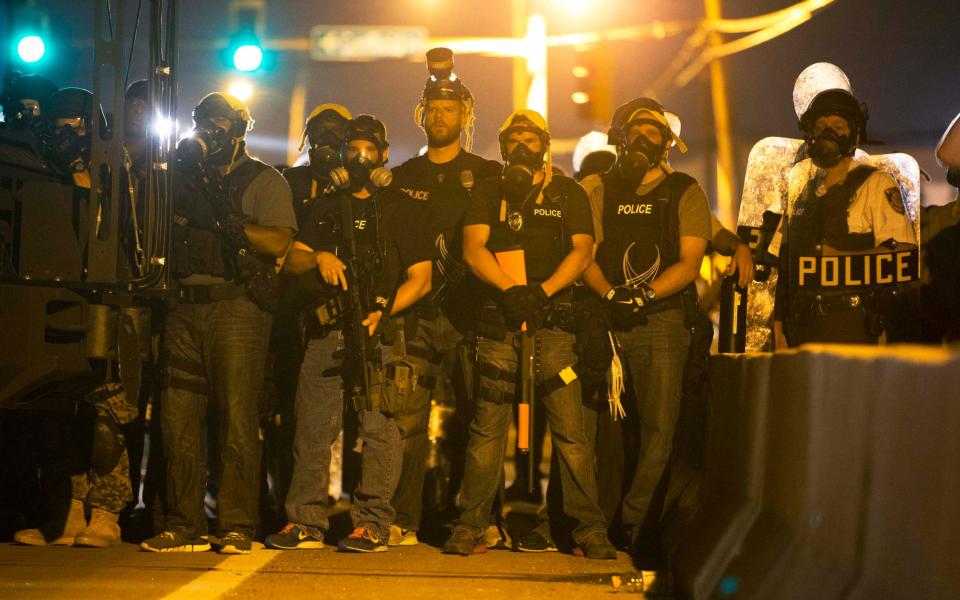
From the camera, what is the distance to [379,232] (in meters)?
8.01

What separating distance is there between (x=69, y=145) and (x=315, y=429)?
2.11 m

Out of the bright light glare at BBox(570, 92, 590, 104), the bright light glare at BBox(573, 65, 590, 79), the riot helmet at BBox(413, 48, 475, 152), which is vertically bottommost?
the riot helmet at BBox(413, 48, 475, 152)

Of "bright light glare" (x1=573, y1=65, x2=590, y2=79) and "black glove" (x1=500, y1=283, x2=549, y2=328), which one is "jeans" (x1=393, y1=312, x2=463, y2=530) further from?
"bright light glare" (x1=573, y1=65, x2=590, y2=79)

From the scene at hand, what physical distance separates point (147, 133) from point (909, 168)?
5.01 metres

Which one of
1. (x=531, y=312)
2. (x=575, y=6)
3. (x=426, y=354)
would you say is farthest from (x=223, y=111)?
(x=575, y=6)

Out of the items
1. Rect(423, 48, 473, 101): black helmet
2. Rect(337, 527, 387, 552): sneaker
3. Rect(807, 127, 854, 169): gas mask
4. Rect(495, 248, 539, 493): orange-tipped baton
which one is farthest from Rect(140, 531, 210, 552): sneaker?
Rect(807, 127, 854, 169): gas mask

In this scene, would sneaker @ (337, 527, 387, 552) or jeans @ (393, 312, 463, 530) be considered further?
jeans @ (393, 312, 463, 530)

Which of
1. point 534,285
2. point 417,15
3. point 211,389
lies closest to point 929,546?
point 534,285

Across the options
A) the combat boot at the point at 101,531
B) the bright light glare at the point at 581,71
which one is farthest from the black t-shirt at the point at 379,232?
the bright light glare at the point at 581,71

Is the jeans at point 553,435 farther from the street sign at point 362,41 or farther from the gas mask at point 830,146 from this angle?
the street sign at point 362,41

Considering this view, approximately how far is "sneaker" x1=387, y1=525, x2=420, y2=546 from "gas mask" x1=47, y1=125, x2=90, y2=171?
2.75 m

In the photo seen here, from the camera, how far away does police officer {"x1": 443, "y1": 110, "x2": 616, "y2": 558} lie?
7.78m

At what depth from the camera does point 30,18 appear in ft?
28.7

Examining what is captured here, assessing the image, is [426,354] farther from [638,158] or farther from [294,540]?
[638,158]
